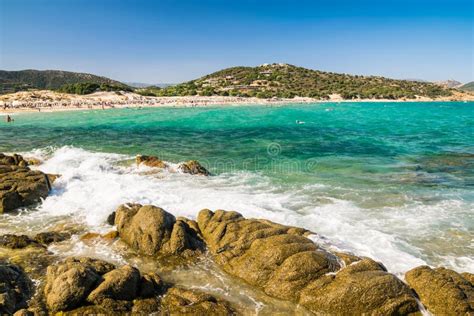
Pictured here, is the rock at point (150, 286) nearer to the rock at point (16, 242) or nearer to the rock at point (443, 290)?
the rock at point (16, 242)

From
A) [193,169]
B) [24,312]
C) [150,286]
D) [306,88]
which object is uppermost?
[306,88]

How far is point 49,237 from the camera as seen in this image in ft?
44.2

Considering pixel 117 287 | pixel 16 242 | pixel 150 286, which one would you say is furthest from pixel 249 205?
pixel 16 242

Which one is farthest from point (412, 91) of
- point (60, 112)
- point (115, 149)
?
point (115, 149)

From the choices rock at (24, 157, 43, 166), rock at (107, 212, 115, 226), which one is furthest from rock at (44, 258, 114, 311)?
rock at (24, 157, 43, 166)

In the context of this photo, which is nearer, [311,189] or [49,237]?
[49,237]

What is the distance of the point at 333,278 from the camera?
1000cm

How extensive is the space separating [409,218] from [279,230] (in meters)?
7.68

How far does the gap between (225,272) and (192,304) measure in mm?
2119

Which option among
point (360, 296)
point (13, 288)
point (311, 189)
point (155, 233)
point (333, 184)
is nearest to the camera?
point (360, 296)

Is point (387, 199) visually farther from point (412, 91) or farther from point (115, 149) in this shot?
point (412, 91)

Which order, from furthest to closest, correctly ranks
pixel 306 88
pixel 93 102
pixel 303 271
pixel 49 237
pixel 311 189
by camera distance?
pixel 306 88, pixel 93 102, pixel 311 189, pixel 49 237, pixel 303 271

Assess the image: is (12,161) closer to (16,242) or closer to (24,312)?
(16,242)

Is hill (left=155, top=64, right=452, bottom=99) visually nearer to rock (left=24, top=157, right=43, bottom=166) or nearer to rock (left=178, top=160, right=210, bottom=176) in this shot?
rock (left=24, top=157, right=43, bottom=166)
